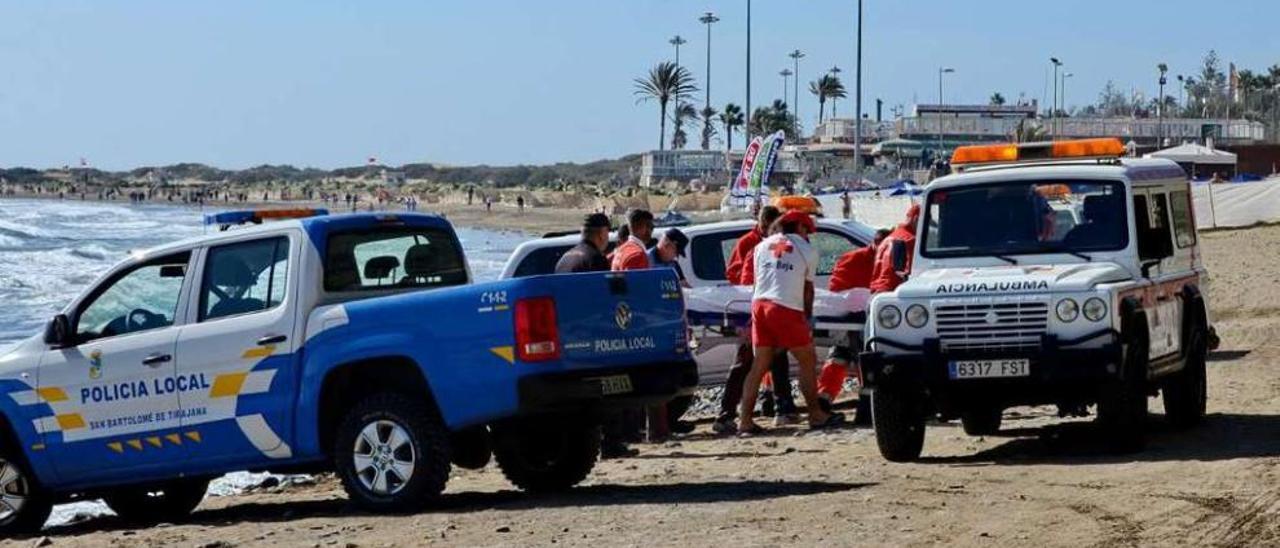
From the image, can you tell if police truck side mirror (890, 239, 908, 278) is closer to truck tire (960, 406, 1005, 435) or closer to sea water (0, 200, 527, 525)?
truck tire (960, 406, 1005, 435)

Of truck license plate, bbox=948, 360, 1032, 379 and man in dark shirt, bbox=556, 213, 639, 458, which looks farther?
man in dark shirt, bbox=556, 213, 639, 458

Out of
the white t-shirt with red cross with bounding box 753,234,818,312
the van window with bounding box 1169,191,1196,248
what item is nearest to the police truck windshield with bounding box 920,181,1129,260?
the van window with bounding box 1169,191,1196,248

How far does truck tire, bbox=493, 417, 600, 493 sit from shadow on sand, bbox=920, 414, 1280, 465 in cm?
223

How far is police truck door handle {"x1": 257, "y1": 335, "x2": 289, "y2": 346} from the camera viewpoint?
39.5 feet

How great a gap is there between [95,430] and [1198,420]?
731 cm

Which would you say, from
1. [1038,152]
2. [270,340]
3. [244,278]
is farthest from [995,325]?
[244,278]

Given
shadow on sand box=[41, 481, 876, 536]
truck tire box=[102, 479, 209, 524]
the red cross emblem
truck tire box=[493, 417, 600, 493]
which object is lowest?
truck tire box=[102, 479, 209, 524]

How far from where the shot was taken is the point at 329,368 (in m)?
11.9

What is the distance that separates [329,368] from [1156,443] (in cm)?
531

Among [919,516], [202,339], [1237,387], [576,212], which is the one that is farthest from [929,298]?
[576,212]

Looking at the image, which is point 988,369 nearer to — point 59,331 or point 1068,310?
point 1068,310

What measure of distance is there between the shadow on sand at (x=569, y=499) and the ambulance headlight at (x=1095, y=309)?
1.78 m

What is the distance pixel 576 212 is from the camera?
133000 millimetres

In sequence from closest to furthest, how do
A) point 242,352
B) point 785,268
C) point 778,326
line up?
point 242,352
point 785,268
point 778,326
